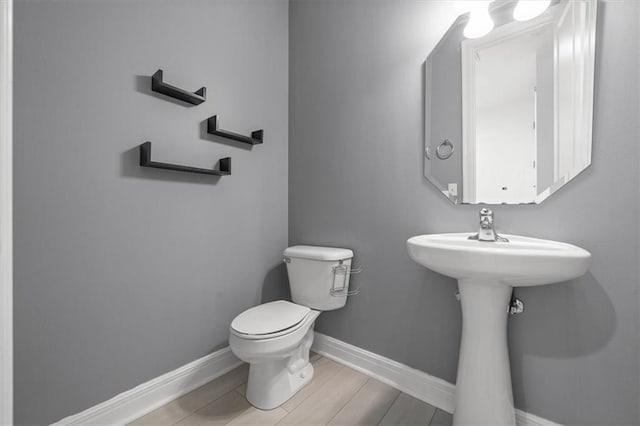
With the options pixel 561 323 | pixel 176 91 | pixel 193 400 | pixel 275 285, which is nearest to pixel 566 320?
pixel 561 323

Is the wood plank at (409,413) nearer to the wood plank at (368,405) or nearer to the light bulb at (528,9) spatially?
the wood plank at (368,405)

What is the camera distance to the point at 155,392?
1.19 meters

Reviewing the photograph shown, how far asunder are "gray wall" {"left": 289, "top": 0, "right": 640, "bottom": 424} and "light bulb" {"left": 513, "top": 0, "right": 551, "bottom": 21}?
8.2 inches

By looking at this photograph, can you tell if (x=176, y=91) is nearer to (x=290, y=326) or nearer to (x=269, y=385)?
(x=290, y=326)

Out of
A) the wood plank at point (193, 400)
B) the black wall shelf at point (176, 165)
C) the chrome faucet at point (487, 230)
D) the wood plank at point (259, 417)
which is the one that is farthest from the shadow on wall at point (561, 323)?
the black wall shelf at point (176, 165)

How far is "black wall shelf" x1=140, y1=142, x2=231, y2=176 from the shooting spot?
1110 mm

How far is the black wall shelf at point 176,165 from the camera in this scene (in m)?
1.11

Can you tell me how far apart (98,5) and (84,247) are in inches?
37.5

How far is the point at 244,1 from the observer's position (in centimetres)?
156

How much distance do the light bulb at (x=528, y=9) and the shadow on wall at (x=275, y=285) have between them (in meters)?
1.74

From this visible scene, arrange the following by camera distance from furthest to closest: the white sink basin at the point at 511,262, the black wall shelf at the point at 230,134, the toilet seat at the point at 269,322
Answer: the black wall shelf at the point at 230,134 → the toilet seat at the point at 269,322 → the white sink basin at the point at 511,262

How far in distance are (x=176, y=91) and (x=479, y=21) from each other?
1381mm

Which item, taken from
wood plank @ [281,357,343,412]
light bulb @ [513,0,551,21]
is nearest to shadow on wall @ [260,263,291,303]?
wood plank @ [281,357,343,412]

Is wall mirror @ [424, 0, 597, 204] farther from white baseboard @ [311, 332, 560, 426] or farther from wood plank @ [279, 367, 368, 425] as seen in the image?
wood plank @ [279, 367, 368, 425]
